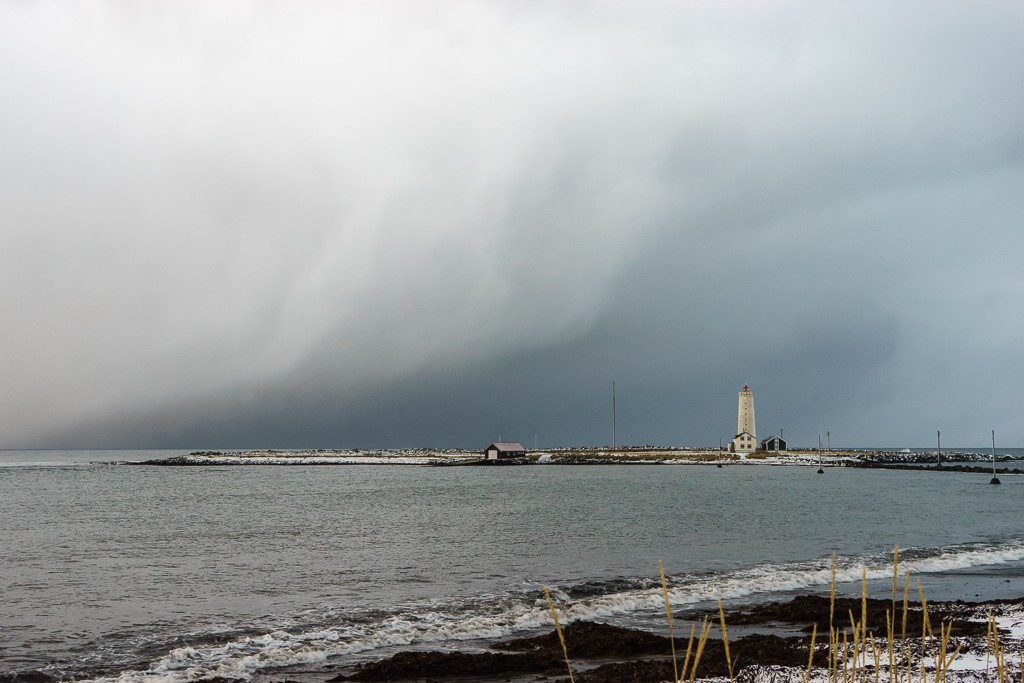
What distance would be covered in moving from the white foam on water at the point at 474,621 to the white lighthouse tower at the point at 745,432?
119224 mm

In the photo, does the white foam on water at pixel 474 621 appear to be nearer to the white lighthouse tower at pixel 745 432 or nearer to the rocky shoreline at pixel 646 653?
the rocky shoreline at pixel 646 653

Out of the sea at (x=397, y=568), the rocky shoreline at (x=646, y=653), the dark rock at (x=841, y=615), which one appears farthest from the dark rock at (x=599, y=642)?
the dark rock at (x=841, y=615)

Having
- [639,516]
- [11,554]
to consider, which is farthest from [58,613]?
[639,516]

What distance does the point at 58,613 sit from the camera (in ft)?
67.0

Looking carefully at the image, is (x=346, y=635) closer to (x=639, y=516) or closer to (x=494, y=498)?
(x=639, y=516)

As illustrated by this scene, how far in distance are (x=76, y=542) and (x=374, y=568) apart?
1763 centimetres

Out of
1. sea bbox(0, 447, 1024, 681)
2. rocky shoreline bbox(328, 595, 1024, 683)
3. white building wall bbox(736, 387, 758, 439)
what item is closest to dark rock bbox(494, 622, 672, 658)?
rocky shoreline bbox(328, 595, 1024, 683)

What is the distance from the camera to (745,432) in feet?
489

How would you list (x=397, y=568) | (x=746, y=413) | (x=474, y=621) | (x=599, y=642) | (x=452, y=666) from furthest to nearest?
(x=746, y=413) → (x=397, y=568) → (x=474, y=621) → (x=599, y=642) → (x=452, y=666)

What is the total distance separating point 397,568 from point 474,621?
9.64 metres

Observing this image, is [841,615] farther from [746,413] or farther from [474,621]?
[746,413]

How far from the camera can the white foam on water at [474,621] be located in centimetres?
1552

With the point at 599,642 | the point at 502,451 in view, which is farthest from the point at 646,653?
the point at 502,451

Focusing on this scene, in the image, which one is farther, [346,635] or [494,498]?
[494,498]
